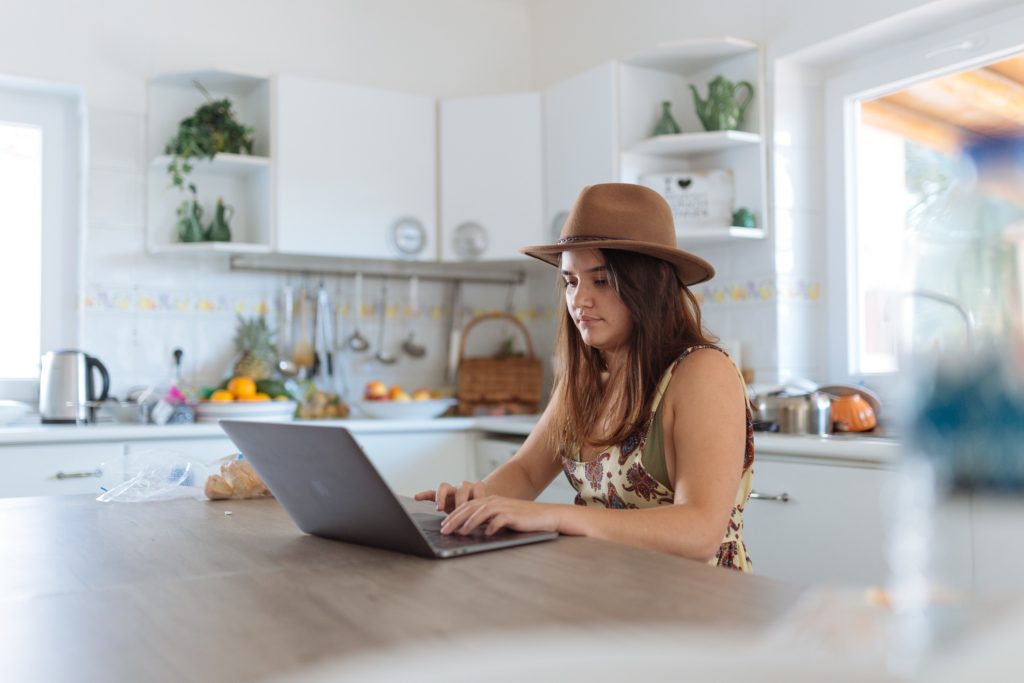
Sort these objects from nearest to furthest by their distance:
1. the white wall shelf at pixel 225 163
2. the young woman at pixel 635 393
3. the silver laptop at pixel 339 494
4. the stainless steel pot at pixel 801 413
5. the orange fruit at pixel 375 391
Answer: the silver laptop at pixel 339 494 < the young woman at pixel 635 393 < the stainless steel pot at pixel 801 413 < the white wall shelf at pixel 225 163 < the orange fruit at pixel 375 391

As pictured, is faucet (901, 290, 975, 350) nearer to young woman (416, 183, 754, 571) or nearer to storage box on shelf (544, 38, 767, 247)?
young woman (416, 183, 754, 571)

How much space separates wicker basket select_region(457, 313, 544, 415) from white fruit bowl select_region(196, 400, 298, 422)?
80 cm

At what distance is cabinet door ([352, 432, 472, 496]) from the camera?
3.38 m

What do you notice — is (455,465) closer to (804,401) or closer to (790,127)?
(804,401)

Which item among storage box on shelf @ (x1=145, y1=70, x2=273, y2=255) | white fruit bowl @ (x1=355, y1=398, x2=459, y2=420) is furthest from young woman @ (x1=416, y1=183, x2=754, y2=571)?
storage box on shelf @ (x1=145, y1=70, x2=273, y2=255)

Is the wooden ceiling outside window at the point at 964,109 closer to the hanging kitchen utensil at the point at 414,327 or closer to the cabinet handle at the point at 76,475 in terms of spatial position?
the cabinet handle at the point at 76,475

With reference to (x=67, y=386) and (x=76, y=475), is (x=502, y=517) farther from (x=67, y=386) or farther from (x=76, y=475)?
(x=67, y=386)

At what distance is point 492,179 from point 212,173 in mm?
1049

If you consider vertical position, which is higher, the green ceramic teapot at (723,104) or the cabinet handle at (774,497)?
the green ceramic teapot at (723,104)

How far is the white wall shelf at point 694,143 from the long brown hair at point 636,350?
1.60m

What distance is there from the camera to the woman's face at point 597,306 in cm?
166

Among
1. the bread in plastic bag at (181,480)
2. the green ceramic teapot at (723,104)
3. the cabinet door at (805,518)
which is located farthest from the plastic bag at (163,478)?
the green ceramic teapot at (723,104)

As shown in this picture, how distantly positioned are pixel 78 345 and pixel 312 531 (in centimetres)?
252

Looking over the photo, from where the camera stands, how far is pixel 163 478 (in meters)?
1.73
